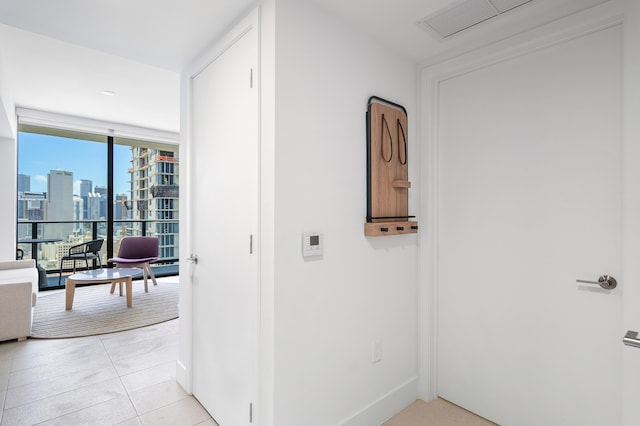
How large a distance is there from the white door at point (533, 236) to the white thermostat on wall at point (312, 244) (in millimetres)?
988

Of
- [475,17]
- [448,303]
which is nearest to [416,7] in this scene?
[475,17]

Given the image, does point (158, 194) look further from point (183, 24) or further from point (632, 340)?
point (632, 340)

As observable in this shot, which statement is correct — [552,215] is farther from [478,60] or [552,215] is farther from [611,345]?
[478,60]

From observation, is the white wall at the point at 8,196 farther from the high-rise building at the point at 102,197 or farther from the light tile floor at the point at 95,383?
the light tile floor at the point at 95,383

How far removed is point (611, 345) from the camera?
5.38ft

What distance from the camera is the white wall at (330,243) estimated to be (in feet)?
5.28

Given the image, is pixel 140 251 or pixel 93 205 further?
pixel 93 205

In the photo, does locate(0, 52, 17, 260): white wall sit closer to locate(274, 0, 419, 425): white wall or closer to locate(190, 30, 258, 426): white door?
locate(190, 30, 258, 426): white door

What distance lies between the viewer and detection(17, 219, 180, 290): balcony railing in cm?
549

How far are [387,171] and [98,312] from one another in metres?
3.96

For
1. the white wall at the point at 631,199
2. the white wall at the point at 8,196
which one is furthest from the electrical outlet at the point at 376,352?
the white wall at the point at 8,196

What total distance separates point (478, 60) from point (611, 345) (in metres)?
1.67

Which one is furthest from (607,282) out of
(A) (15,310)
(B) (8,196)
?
(B) (8,196)

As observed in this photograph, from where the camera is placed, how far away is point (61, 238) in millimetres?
5781
